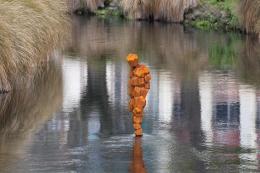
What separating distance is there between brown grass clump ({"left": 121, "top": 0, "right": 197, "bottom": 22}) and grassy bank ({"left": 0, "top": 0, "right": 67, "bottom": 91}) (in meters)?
12.7

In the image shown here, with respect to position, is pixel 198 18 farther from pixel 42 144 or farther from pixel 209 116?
pixel 42 144

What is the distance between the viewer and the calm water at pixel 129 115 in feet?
40.6

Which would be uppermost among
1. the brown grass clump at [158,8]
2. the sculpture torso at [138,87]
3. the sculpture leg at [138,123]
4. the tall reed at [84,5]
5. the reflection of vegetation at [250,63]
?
the tall reed at [84,5]

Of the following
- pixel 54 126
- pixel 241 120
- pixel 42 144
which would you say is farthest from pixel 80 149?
pixel 241 120

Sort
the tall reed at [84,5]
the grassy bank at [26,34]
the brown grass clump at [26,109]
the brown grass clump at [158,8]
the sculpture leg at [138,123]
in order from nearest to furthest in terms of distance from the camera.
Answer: the brown grass clump at [26,109] → the sculpture leg at [138,123] → the grassy bank at [26,34] → the brown grass clump at [158,8] → the tall reed at [84,5]

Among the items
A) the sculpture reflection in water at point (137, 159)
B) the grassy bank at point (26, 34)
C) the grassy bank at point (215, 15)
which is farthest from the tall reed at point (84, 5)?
the sculpture reflection in water at point (137, 159)

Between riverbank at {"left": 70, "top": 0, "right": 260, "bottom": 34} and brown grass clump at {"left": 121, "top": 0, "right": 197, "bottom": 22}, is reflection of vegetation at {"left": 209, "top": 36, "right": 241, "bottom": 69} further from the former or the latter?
brown grass clump at {"left": 121, "top": 0, "right": 197, "bottom": 22}

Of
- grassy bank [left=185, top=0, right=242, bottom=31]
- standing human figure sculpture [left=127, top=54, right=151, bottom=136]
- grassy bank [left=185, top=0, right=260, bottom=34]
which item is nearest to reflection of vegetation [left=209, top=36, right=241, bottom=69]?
grassy bank [left=185, top=0, right=260, bottom=34]

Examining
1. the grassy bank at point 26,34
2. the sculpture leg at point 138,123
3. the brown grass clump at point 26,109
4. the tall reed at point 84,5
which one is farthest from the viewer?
the tall reed at point 84,5

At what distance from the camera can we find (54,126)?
1514 centimetres

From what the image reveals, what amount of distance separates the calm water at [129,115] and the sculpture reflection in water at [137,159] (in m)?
0.01

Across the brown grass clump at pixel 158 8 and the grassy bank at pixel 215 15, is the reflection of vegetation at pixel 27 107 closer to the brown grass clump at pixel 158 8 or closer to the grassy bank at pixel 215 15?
the grassy bank at pixel 215 15

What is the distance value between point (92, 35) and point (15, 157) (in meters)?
20.7

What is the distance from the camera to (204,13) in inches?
1435
